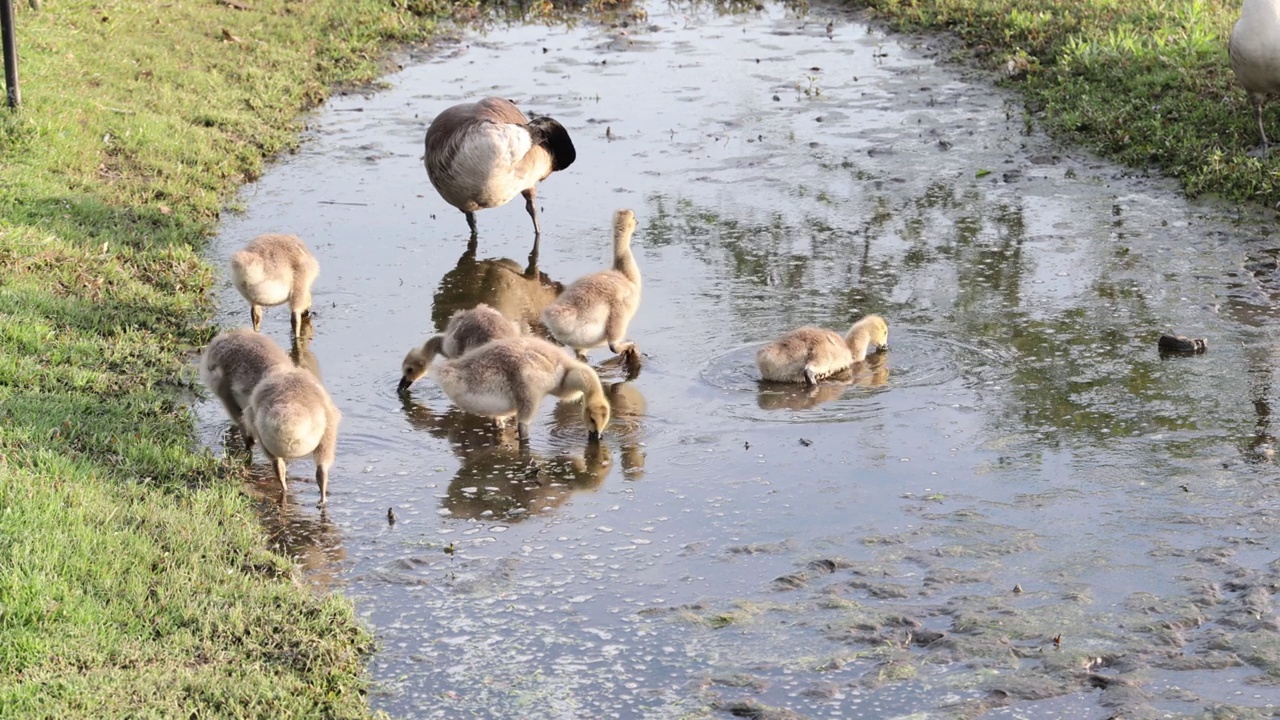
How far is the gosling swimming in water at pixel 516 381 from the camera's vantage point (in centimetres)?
770

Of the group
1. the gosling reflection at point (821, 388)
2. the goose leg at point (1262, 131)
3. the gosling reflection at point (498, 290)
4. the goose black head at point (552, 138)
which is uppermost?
the goose leg at point (1262, 131)

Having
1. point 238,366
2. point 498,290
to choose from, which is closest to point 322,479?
point 238,366

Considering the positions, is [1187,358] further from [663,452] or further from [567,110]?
[567,110]

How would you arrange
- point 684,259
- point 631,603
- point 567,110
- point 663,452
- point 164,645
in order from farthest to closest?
point 567,110 → point 684,259 → point 663,452 → point 631,603 → point 164,645

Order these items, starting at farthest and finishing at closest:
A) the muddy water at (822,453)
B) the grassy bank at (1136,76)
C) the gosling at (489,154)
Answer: the grassy bank at (1136,76) → the gosling at (489,154) → the muddy water at (822,453)

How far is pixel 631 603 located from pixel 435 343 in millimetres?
3009

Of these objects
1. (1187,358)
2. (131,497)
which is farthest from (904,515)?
(131,497)

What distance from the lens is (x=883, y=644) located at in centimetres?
562

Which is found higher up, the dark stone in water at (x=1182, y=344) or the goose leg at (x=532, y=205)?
the dark stone in water at (x=1182, y=344)

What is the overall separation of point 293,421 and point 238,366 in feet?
3.56

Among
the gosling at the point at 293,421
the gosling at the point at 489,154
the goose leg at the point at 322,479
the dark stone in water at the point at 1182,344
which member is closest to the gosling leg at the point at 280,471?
the gosling at the point at 293,421

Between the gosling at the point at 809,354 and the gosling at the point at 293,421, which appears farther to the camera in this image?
the gosling at the point at 809,354

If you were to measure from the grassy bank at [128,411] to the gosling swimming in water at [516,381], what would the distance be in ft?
4.16

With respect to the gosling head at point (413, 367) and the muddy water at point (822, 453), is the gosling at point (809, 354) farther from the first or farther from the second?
the gosling head at point (413, 367)
